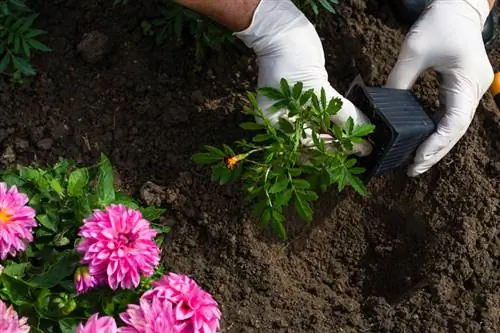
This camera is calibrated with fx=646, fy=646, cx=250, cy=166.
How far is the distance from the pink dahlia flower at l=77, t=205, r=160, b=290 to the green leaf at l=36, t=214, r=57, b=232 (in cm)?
30

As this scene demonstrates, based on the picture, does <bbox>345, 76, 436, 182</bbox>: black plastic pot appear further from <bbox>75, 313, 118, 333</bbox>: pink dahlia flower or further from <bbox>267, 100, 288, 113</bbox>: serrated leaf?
<bbox>75, 313, 118, 333</bbox>: pink dahlia flower

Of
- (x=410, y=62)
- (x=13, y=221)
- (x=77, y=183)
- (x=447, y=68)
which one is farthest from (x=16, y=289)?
(x=447, y=68)

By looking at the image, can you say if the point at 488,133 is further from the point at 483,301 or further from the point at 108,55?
the point at 108,55

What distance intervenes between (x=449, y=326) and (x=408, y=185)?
1.77 ft

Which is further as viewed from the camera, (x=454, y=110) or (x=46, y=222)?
(x=454, y=110)

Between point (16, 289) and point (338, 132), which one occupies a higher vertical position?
point (338, 132)

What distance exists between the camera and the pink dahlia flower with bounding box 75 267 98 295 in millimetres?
1585

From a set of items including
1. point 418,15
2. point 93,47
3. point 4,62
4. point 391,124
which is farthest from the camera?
point 418,15

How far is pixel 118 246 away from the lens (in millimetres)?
1501

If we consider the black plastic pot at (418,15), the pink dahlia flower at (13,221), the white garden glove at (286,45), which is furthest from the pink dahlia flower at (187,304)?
the black plastic pot at (418,15)

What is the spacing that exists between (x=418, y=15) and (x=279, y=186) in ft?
4.09

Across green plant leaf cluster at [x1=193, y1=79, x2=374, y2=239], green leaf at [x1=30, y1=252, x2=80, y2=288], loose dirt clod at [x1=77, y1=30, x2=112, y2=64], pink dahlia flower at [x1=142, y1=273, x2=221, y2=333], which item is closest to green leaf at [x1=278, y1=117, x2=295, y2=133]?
green plant leaf cluster at [x1=193, y1=79, x2=374, y2=239]

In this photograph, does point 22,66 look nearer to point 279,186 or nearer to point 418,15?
point 279,186

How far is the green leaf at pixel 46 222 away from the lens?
180cm
